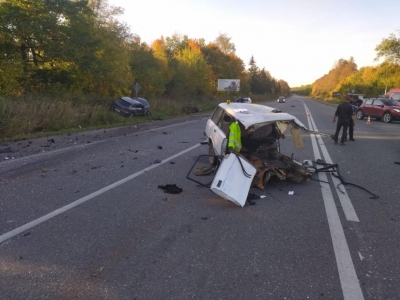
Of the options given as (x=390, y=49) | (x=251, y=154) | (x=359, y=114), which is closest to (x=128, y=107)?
(x=251, y=154)

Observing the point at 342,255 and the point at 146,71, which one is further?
the point at 146,71

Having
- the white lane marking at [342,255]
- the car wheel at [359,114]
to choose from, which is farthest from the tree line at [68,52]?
the car wheel at [359,114]

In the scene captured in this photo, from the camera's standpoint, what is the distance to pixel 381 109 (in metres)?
22.9

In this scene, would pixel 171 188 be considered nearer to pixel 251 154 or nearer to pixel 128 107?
pixel 251 154

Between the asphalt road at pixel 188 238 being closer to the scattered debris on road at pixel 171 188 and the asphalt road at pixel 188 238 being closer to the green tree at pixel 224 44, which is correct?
the scattered debris on road at pixel 171 188

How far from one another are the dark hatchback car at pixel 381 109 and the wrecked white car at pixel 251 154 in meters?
18.8

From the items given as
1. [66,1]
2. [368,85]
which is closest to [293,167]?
[66,1]

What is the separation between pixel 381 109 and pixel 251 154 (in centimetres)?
2022

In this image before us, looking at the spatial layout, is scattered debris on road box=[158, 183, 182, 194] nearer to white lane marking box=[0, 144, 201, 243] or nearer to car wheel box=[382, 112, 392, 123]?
white lane marking box=[0, 144, 201, 243]

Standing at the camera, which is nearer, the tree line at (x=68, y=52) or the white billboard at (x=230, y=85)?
the tree line at (x=68, y=52)

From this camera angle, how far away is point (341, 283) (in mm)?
2998

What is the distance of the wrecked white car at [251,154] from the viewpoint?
17.2 feet

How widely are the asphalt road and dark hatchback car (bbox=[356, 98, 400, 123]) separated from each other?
1761 centimetres

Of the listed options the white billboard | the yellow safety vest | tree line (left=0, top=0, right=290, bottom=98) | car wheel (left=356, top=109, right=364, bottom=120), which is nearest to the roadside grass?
tree line (left=0, top=0, right=290, bottom=98)
